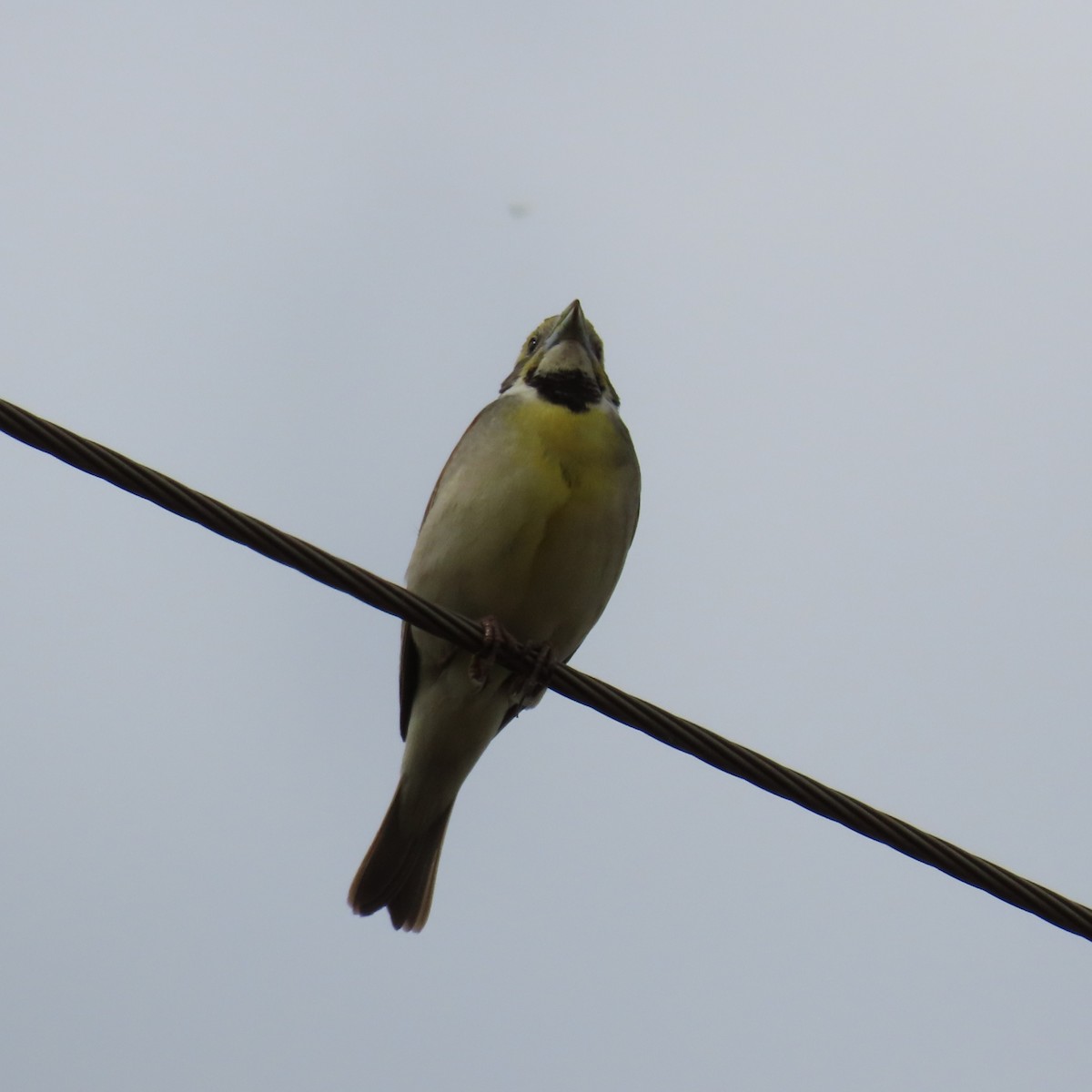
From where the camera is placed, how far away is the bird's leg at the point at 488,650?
17.0 feet

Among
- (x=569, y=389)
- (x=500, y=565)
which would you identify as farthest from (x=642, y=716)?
(x=569, y=389)

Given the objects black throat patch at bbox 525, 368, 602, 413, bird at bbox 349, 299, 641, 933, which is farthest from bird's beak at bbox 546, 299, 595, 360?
black throat patch at bbox 525, 368, 602, 413

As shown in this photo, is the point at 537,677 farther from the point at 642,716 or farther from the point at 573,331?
the point at 573,331

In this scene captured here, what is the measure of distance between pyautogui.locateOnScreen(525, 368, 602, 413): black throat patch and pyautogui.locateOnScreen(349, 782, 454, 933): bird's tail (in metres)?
1.86

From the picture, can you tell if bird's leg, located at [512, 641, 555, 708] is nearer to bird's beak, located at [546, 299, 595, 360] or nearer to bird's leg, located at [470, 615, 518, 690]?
bird's leg, located at [470, 615, 518, 690]

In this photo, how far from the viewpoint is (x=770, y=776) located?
3887 millimetres

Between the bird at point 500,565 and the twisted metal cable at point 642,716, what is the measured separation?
1.36 m

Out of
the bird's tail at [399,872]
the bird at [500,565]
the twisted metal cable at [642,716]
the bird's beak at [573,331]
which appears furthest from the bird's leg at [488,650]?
the bird's beak at [573,331]

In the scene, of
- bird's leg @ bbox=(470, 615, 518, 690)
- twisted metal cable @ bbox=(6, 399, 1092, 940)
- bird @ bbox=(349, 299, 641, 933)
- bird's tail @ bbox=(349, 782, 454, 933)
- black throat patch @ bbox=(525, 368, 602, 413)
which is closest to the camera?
twisted metal cable @ bbox=(6, 399, 1092, 940)

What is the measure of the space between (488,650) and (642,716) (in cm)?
115

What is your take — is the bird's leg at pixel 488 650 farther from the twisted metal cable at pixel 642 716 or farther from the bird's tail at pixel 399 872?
the bird's tail at pixel 399 872

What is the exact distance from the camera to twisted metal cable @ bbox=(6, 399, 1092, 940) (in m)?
3.58

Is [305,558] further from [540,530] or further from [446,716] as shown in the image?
[446,716]

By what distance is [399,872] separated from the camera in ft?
22.5
